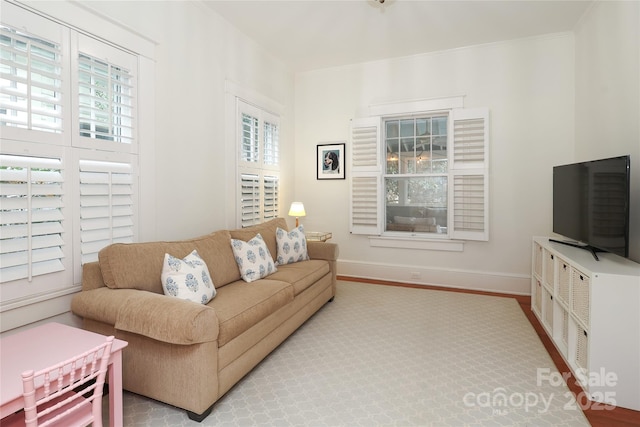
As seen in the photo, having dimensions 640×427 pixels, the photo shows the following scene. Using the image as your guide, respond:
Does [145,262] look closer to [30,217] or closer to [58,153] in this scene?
[30,217]

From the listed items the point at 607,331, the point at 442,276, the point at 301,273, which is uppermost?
the point at 301,273

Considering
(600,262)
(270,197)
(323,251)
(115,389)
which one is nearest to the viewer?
(115,389)

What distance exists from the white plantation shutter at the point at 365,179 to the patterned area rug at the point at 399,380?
5.34ft

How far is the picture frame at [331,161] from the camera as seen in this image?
16.1 feet

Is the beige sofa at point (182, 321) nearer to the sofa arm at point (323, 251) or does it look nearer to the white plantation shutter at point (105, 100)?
the white plantation shutter at point (105, 100)

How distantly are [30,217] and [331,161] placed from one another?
3.66 m

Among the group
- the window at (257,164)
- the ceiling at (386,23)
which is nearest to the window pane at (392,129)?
the ceiling at (386,23)

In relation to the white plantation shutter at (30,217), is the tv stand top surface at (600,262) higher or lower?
lower

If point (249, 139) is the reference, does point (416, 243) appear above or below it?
below

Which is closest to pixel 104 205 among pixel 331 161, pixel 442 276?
pixel 331 161

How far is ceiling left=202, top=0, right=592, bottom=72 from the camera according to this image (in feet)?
10.8

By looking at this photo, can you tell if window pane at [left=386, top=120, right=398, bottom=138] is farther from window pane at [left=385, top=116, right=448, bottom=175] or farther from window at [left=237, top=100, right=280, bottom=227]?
window at [left=237, top=100, right=280, bottom=227]

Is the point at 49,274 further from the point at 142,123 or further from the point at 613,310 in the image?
the point at 613,310

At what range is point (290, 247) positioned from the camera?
11.7 feet
